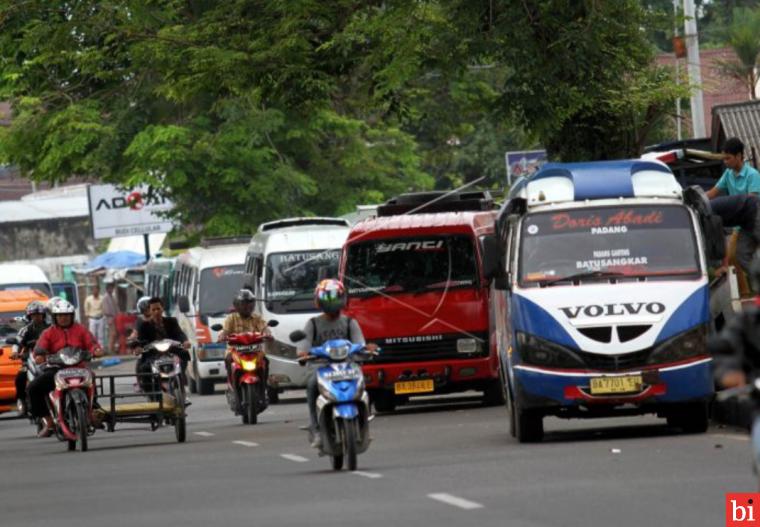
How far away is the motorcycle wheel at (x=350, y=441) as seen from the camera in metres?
17.7

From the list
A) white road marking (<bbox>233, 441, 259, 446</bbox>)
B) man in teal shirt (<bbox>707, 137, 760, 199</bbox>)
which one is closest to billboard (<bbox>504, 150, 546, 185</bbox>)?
white road marking (<bbox>233, 441, 259, 446</bbox>)

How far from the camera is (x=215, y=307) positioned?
39719 mm

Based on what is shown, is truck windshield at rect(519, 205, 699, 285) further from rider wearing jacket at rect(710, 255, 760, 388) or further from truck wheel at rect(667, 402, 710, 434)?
rider wearing jacket at rect(710, 255, 760, 388)

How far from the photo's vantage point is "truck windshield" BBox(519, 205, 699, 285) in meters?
20.0

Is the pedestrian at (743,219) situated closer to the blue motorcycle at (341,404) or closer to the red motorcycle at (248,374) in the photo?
the blue motorcycle at (341,404)

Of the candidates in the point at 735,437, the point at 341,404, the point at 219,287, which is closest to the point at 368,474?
the point at 341,404

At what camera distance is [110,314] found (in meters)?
60.6

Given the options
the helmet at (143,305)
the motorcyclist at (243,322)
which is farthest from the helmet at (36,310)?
the helmet at (143,305)

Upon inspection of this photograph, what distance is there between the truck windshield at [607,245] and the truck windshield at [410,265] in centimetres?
750

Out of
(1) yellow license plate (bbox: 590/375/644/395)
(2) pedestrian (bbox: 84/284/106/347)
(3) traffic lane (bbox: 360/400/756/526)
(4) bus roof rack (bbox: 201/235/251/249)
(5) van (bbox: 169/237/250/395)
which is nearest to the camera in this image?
(3) traffic lane (bbox: 360/400/756/526)

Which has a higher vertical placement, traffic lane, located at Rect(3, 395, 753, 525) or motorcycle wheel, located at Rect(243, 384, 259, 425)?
traffic lane, located at Rect(3, 395, 753, 525)

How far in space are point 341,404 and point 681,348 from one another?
11.0 feet

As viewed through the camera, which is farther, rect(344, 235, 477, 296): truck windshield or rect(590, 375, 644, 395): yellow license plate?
rect(344, 235, 477, 296): truck windshield

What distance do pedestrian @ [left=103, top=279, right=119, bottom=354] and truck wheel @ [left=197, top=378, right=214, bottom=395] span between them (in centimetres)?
1967
